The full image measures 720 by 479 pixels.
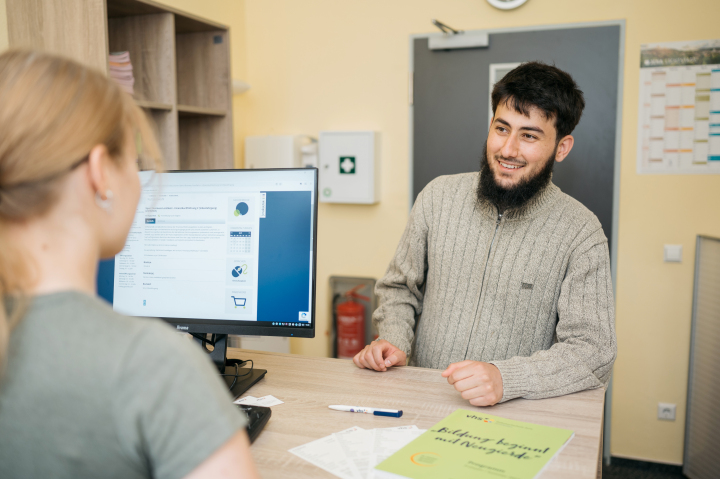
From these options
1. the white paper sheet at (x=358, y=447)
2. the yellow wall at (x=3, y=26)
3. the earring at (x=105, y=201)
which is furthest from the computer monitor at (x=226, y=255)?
the yellow wall at (x=3, y=26)

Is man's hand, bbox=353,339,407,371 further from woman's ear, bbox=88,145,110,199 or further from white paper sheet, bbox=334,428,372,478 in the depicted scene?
woman's ear, bbox=88,145,110,199

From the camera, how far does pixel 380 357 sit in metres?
1.32

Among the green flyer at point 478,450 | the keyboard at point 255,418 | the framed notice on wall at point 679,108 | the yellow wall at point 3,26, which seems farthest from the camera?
the framed notice on wall at point 679,108

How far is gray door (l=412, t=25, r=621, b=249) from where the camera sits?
2.64m

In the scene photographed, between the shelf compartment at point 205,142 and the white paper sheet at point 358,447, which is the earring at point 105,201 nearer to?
the white paper sheet at point 358,447

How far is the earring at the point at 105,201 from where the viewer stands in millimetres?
578

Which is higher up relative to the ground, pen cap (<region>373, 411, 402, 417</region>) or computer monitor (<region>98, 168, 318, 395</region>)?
computer monitor (<region>98, 168, 318, 395</region>)

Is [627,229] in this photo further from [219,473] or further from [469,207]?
[219,473]

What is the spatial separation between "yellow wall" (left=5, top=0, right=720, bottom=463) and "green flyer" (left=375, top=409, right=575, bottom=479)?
195 centimetres

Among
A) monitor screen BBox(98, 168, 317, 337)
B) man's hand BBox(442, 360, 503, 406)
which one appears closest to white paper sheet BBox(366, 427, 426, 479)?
man's hand BBox(442, 360, 503, 406)

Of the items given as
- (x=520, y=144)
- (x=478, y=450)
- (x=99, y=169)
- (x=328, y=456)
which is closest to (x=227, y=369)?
(x=328, y=456)

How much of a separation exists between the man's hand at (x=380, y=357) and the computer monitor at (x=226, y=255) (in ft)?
0.66

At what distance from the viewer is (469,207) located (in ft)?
5.59

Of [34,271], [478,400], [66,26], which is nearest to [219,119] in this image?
[66,26]
